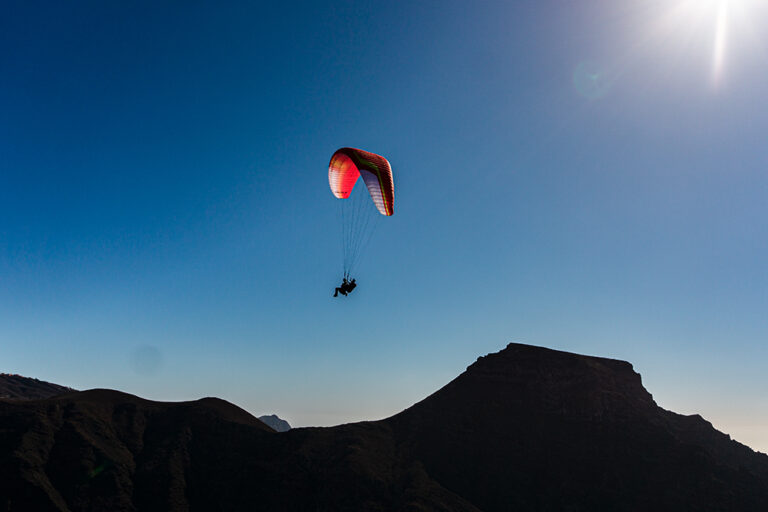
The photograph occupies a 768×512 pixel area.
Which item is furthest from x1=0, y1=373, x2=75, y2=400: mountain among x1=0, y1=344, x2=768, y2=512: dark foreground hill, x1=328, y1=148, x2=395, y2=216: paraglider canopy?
x1=328, y1=148, x2=395, y2=216: paraglider canopy

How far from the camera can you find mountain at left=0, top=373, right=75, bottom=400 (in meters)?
146

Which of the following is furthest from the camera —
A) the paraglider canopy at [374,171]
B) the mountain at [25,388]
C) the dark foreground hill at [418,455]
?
the mountain at [25,388]

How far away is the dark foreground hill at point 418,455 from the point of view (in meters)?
79.4

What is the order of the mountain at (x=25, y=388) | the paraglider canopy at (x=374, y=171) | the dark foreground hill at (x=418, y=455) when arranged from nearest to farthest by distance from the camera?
the paraglider canopy at (x=374, y=171) → the dark foreground hill at (x=418, y=455) → the mountain at (x=25, y=388)

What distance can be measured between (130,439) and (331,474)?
138 ft

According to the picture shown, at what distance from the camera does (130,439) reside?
90.6 meters

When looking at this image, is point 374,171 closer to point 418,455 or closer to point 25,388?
point 418,455

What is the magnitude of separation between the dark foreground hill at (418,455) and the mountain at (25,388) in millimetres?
66965

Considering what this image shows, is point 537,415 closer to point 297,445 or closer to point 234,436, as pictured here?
point 297,445

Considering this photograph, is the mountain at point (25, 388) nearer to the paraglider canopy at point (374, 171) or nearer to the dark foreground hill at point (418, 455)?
the dark foreground hill at point (418, 455)

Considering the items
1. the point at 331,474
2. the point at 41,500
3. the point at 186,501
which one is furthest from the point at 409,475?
the point at 41,500

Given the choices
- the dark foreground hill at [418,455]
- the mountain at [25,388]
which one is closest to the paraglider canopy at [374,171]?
the dark foreground hill at [418,455]

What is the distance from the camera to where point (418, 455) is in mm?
104312

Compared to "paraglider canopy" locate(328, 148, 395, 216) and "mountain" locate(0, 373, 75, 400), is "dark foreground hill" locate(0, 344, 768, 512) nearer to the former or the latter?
"paraglider canopy" locate(328, 148, 395, 216)
